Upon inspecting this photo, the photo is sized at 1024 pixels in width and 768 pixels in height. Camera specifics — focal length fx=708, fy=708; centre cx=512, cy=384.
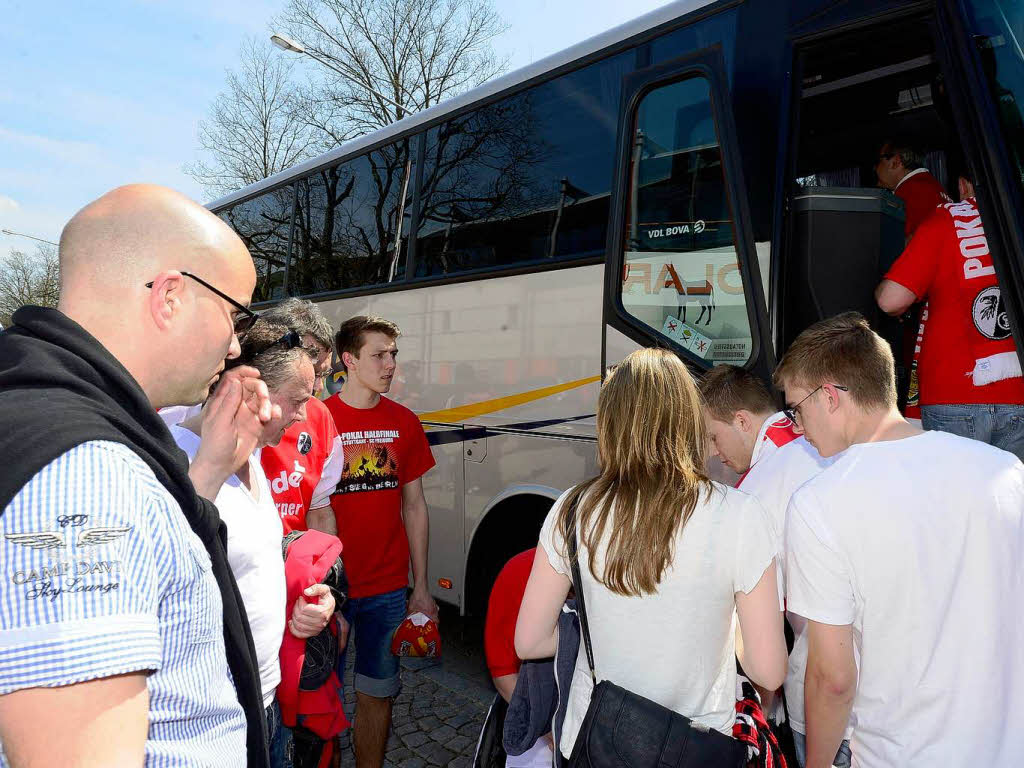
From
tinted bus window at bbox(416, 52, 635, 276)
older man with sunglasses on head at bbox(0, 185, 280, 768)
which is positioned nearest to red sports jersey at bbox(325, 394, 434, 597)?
tinted bus window at bbox(416, 52, 635, 276)

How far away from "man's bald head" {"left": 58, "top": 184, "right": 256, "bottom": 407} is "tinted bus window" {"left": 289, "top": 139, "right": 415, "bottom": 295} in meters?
3.91

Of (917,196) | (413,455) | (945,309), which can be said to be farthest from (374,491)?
(917,196)

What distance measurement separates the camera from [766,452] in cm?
264

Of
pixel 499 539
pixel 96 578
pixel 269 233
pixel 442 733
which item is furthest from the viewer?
pixel 269 233

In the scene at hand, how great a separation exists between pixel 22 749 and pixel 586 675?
51.1 inches

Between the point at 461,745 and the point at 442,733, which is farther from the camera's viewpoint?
the point at 442,733

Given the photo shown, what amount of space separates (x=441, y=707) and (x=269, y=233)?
5.08 m

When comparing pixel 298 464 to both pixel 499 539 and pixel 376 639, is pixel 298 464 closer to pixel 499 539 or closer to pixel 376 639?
pixel 376 639

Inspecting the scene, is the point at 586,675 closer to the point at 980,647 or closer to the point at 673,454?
the point at 673,454

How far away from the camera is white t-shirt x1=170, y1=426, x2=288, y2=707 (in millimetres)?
2014

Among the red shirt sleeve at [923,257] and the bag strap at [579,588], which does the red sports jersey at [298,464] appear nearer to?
the bag strap at [579,588]

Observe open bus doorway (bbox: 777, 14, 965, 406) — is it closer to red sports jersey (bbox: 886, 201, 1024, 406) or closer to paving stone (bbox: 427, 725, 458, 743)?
red sports jersey (bbox: 886, 201, 1024, 406)

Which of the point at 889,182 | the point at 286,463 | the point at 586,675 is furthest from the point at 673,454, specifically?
the point at 889,182

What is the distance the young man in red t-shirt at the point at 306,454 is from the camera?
9.54ft
